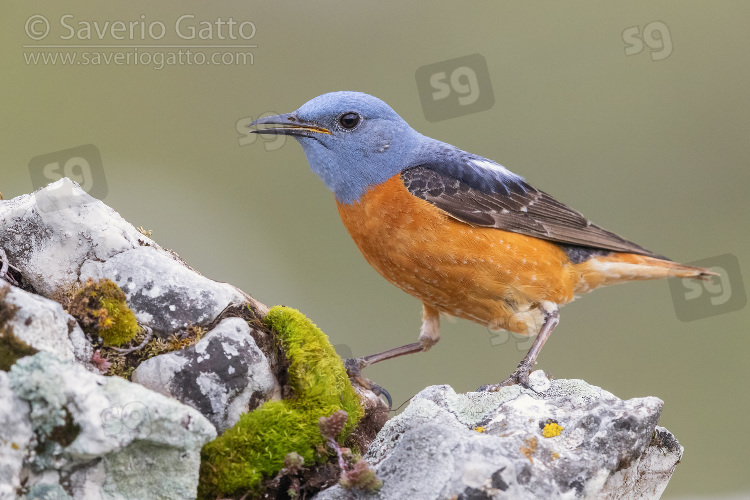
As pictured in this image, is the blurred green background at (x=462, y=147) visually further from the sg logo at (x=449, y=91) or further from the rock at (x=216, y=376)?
the rock at (x=216, y=376)

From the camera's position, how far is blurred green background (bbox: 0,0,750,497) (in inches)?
A: 479

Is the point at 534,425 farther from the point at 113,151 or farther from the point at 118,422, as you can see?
the point at 113,151

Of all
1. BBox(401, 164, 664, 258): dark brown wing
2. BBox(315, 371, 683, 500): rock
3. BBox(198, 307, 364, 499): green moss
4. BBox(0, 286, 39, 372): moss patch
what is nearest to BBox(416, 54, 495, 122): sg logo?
BBox(401, 164, 664, 258): dark brown wing

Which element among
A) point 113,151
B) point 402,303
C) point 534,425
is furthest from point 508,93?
point 534,425

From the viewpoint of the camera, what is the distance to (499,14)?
14977 millimetres

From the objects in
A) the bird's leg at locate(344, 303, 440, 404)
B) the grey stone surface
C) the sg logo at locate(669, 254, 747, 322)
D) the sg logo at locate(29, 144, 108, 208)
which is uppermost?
the sg logo at locate(29, 144, 108, 208)

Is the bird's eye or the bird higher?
the bird's eye

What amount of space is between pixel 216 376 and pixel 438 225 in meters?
3.09

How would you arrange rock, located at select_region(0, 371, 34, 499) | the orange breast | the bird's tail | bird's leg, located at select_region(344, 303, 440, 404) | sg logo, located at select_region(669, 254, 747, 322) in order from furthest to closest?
sg logo, located at select_region(669, 254, 747, 322) < the bird's tail < bird's leg, located at select_region(344, 303, 440, 404) < the orange breast < rock, located at select_region(0, 371, 34, 499)

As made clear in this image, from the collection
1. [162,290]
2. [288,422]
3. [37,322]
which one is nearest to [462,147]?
[162,290]

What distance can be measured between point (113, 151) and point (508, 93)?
288 inches

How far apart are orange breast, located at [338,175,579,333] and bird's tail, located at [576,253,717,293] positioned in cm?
78

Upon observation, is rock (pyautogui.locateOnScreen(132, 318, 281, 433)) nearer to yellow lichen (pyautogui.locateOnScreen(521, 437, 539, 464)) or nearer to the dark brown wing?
yellow lichen (pyautogui.locateOnScreen(521, 437, 539, 464))

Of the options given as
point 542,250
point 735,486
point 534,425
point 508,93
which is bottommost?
point 735,486
